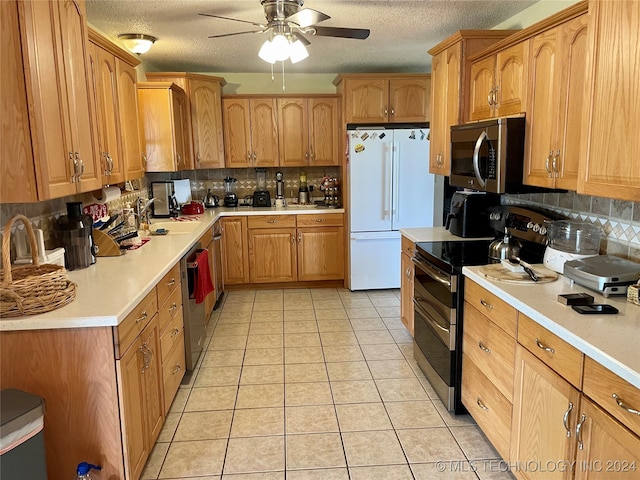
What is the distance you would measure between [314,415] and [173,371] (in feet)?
2.83

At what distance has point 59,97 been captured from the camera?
1.97 meters

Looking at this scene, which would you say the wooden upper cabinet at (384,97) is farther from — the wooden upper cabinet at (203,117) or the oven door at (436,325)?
the oven door at (436,325)

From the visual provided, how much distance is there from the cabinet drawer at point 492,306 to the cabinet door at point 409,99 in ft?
9.42

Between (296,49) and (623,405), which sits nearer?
(623,405)

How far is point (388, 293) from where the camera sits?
4.93 metres

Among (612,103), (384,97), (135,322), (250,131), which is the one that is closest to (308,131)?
(250,131)

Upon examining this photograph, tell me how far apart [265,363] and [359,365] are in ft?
2.24

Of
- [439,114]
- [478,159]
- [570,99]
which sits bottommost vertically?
[478,159]

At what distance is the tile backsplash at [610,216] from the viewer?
6.79ft

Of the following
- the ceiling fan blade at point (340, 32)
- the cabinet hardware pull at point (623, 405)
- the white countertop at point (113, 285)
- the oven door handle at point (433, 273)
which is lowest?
the cabinet hardware pull at point (623, 405)

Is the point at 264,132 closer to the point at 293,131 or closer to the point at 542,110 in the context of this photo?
the point at 293,131

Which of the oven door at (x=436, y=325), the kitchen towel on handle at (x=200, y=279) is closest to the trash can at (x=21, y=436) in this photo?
the kitchen towel on handle at (x=200, y=279)

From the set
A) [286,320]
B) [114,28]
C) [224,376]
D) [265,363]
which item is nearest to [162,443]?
[224,376]

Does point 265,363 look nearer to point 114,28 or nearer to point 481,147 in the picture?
point 481,147
